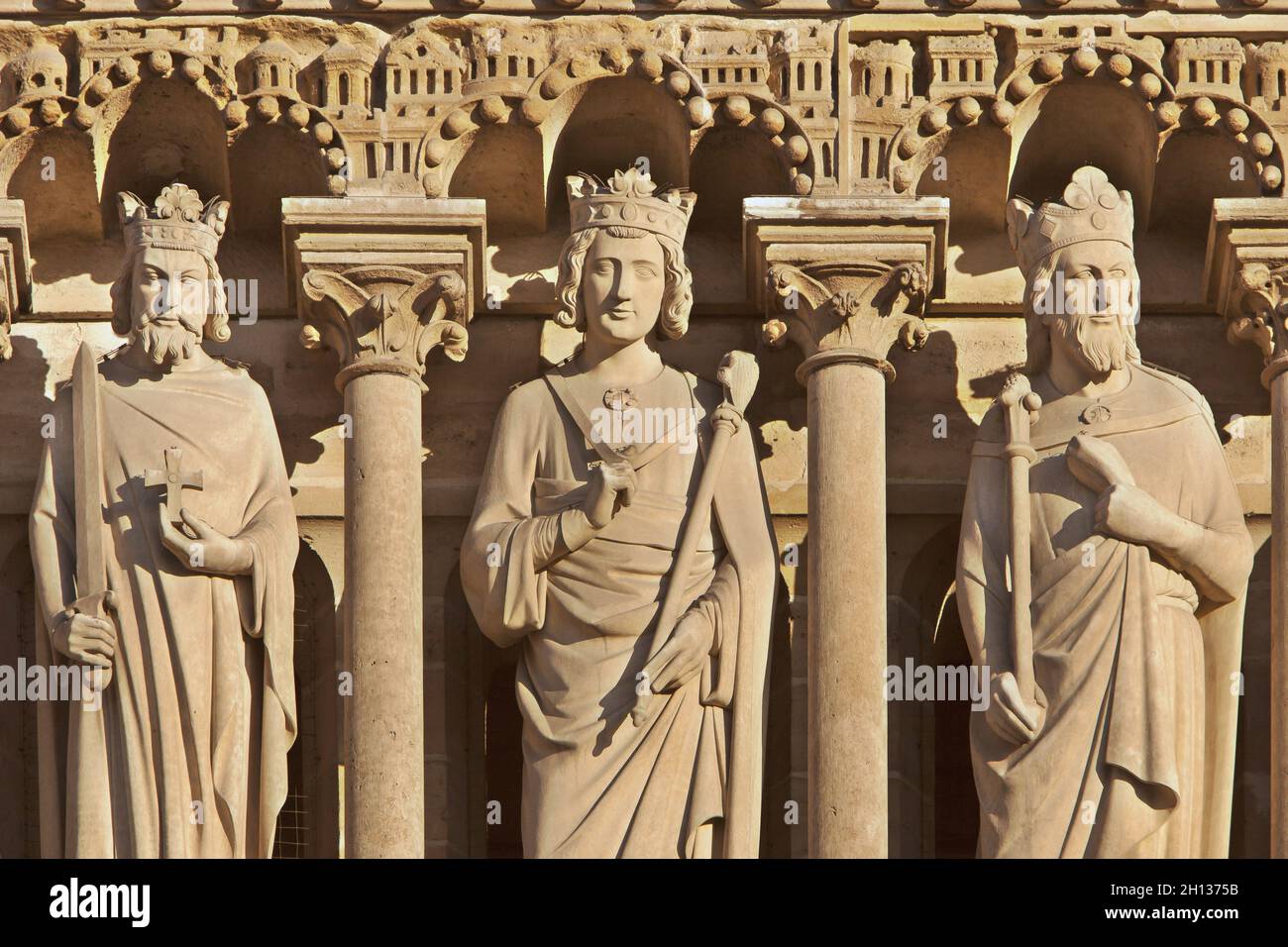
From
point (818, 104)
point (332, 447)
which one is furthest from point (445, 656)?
point (818, 104)

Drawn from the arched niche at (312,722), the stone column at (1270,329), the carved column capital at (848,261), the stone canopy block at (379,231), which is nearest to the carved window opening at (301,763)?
the arched niche at (312,722)

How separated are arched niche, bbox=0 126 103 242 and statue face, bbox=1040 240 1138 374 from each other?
3781 millimetres

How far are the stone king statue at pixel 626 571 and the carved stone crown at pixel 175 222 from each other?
4.26 ft

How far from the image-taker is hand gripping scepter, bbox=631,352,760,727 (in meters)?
20.0

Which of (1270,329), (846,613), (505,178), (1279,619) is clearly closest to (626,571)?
(846,613)

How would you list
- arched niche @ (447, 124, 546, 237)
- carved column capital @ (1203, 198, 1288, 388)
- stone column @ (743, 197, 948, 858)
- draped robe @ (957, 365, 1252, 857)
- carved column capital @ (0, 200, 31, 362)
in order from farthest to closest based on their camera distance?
arched niche @ (447, 124, 546, 237) → carved column capital @ (0, 200, 31, 362) → carved column capital @ (1203, 198, 1288, 388) → stone column @ (743, 197, 948, 858) → draped robe @ (957, 365, 1252, 857)

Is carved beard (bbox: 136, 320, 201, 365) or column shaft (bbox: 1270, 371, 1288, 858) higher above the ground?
carved beard (bbox: 136, 320, 201, 365)

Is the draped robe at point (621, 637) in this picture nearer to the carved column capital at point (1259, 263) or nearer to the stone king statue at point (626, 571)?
the stone king statue at point (626, 571)

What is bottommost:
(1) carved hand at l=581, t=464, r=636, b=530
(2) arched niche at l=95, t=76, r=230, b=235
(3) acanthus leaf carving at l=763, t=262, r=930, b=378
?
(1) carved hand at l=581, t=464, r=636, b=530

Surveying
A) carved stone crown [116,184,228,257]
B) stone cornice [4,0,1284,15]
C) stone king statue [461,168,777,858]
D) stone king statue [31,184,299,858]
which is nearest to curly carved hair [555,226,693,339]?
stone king statue [461,168,777,858]

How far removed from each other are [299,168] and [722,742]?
2935 mm

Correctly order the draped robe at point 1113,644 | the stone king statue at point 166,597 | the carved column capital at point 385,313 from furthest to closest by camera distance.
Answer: the carved column capital at point 385,313 → the stone king statue at point 166,597 → the draped robe at point 1113,644

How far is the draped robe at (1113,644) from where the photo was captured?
19.9m

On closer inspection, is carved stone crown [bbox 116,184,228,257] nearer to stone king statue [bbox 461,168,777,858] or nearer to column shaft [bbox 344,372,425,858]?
column shaft [bbox 344,372,425,858]
